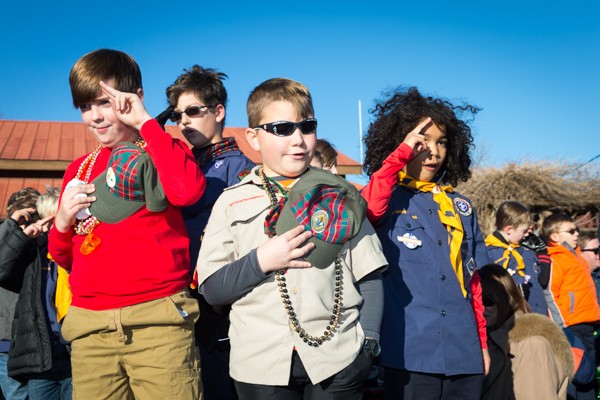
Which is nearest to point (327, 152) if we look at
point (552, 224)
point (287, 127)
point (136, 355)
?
point (287, 127)

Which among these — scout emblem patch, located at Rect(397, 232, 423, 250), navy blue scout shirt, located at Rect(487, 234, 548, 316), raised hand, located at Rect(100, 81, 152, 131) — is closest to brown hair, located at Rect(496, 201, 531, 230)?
navy blue scout shirt, located at Rect(487, 234, 548, 316)

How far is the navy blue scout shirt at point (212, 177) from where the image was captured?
3150 mm

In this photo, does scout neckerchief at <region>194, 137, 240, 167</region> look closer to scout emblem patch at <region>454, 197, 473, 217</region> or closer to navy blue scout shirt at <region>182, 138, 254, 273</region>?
navy blue scout shirt at <region>182, 138, 254, 273</region>

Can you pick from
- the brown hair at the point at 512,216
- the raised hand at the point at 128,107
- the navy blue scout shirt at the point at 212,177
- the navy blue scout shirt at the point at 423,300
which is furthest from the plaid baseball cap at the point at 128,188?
the brown hair at the point at 512,216

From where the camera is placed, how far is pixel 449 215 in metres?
3.07

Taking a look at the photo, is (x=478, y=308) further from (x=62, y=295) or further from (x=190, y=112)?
(x=62, y=295)

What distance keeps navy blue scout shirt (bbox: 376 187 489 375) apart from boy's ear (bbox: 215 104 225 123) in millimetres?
1293

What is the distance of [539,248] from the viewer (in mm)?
6715

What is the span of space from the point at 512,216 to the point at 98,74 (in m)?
4.97

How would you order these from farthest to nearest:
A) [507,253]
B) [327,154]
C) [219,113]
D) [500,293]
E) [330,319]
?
[507,253]
[327,154]
[500,293]
[219,113]
[330,319]

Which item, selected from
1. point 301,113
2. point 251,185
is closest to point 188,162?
point 251,185

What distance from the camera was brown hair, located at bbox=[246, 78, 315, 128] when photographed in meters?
2.51

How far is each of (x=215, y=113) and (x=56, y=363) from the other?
2.12m

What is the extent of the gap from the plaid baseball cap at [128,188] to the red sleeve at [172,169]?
58 millimetres
